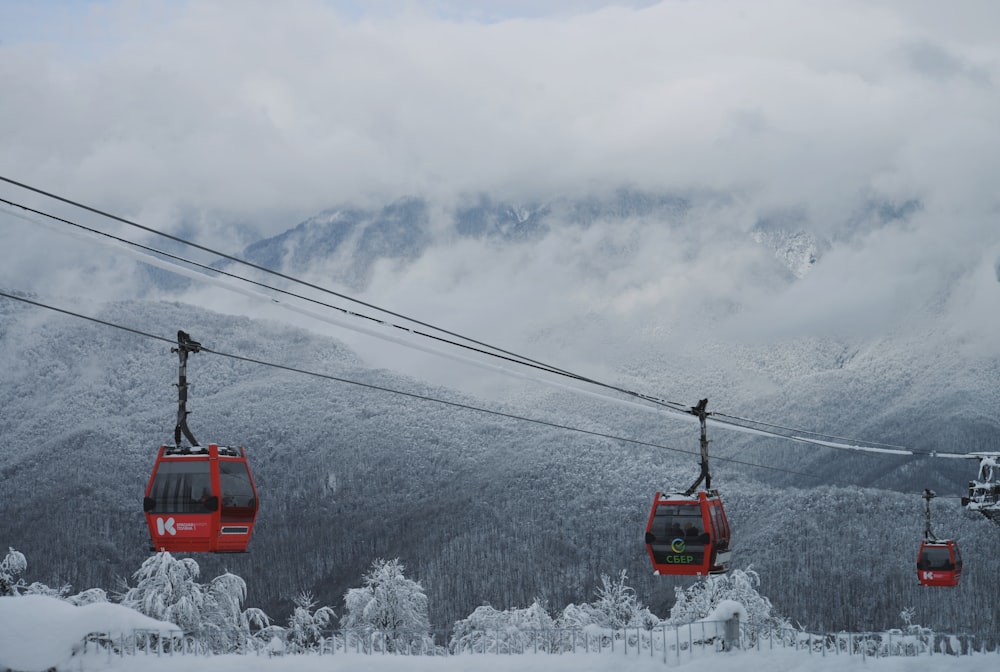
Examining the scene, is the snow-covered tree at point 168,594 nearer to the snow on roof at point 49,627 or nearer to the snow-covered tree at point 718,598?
the snow-covered tree at point 718,598

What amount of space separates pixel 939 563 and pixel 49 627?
42398mm

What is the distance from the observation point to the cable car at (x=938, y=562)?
55.2m

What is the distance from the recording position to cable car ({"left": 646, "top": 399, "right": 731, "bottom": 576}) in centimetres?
2950

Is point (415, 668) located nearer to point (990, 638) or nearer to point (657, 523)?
point (657, 523)

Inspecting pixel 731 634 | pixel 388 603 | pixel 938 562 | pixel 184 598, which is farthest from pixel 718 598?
pixel 731 634

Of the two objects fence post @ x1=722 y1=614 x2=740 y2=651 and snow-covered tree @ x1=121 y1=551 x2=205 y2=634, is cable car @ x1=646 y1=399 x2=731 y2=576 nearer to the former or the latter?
fence post @ x1=722 y1=614 x2=740 y2=651

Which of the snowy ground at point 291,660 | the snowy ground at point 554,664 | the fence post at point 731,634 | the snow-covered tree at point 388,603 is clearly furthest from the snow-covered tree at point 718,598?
the fence post at point 731,634

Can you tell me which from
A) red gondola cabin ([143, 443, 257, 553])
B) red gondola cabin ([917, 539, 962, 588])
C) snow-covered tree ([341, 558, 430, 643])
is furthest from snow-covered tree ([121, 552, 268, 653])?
red gondola cabin ([143, 443, 257, 553])

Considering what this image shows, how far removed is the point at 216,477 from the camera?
2484 centimetres

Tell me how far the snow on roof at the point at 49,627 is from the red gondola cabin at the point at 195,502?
240 centimetres

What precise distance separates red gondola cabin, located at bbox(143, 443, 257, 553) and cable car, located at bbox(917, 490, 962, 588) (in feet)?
127

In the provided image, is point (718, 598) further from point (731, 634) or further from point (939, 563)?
point (731, 634)

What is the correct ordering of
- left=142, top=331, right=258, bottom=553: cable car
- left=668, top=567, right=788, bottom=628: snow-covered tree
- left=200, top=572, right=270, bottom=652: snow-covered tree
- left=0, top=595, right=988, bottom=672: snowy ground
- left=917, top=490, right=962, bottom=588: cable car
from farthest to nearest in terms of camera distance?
left=668, top=567, right=788, bottom=628: snow-covered tree, left=200, top=572, right=270, bottom=652: snow-covered tree, left=917, top=490, right=962, bottom=588: cable car, left=0, top=595, right=988, bottom=672: snowy ground, left=142, top=331, right=258, bottom=553: cable car

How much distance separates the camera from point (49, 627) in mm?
25922
